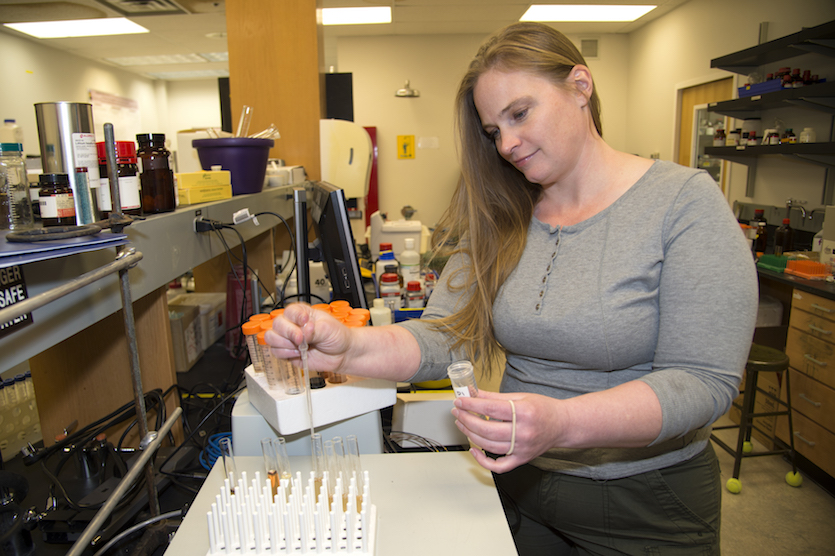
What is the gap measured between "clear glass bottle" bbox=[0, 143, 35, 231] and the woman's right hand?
0.43m

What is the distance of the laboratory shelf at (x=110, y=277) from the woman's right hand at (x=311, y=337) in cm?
27

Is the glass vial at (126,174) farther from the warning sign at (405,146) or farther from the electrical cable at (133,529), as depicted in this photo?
the warning sign at (405,146)

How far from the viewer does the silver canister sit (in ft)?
2.68

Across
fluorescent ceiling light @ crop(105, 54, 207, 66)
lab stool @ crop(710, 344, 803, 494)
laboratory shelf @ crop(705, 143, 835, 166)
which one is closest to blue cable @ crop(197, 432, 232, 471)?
lab stool @ crop(710, 344, 803, 494)

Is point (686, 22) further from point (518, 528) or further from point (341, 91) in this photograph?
point (518, 528)

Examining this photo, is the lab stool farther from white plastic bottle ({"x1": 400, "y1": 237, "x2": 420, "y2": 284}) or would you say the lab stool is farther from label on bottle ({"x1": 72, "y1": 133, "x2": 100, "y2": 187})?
label on bottle ({"x1": 72, "y1": 133, "x2": 100, "y2": 187})

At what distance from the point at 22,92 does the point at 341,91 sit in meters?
4.28

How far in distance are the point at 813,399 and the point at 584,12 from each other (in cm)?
431

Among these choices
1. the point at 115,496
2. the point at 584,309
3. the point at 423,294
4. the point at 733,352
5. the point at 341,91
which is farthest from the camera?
the point at 341,91

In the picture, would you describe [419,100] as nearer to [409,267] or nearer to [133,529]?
[409,267]

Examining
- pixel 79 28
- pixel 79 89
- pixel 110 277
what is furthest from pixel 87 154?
pixel 79 89

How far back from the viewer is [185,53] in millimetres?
6617

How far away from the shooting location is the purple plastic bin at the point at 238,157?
65.2 inches

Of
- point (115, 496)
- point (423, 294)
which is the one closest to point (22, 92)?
point (423, 294)
